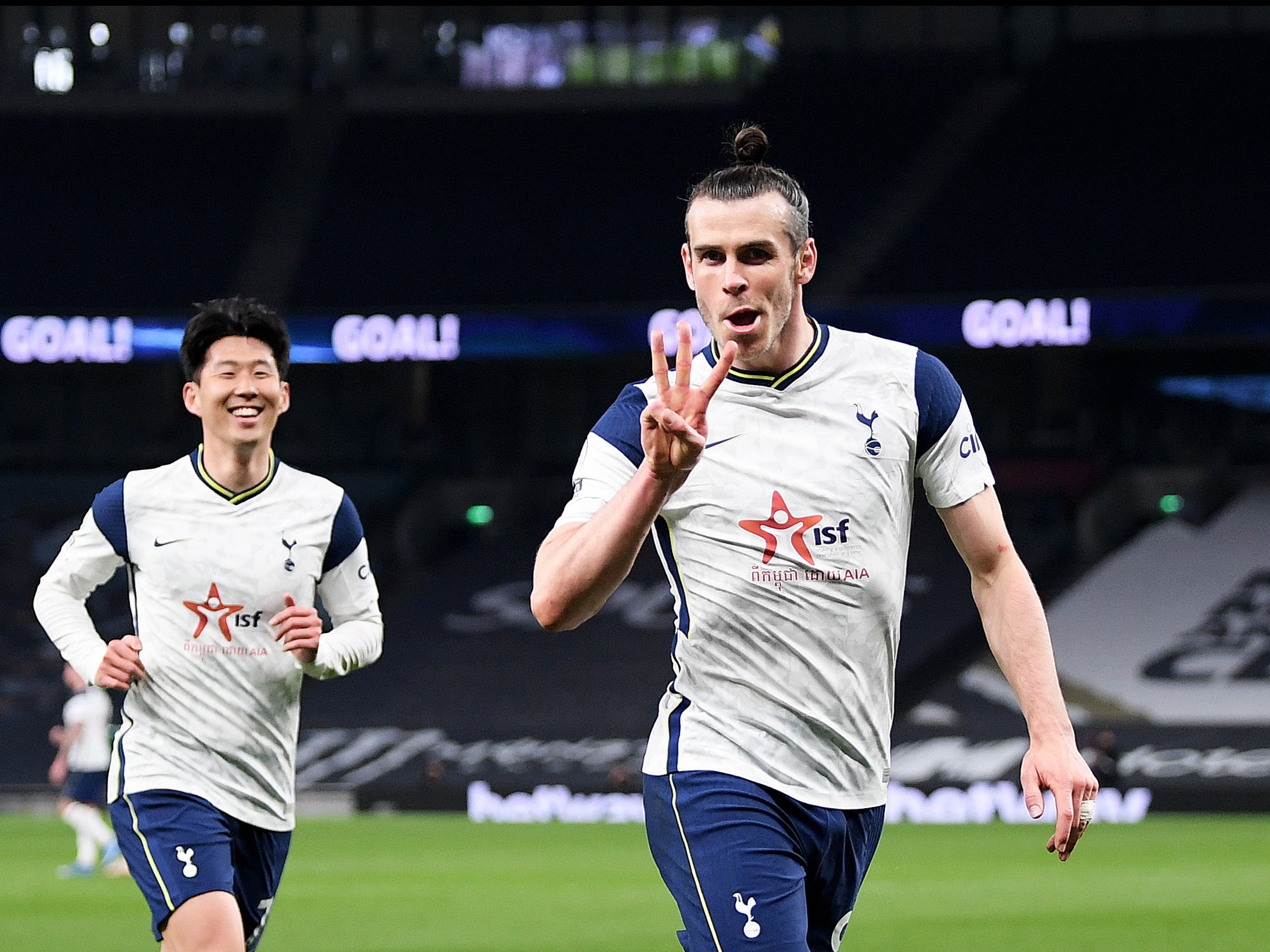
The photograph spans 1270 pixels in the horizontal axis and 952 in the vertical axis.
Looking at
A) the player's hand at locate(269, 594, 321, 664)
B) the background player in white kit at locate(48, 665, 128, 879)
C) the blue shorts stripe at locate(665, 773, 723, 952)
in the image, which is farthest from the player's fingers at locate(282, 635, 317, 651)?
the background player in white kit at locate(48, 665, 128, 879)

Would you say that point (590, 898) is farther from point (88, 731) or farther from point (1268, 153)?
point (1268, 153)

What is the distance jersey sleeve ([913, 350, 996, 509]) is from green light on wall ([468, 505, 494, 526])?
91.3 ft

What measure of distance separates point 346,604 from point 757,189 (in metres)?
2.92

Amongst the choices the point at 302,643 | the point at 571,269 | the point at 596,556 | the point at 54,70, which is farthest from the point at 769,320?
the point at 54,70

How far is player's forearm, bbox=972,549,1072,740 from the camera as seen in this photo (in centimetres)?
447

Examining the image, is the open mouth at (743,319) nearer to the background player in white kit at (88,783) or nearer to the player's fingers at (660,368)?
the player's fingers at (660,368)

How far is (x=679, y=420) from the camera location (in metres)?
3.85

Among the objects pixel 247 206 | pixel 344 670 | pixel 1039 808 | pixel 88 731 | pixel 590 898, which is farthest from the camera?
pixel 247 206

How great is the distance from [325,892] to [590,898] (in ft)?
6.84

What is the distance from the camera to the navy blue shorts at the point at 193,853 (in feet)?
19.9

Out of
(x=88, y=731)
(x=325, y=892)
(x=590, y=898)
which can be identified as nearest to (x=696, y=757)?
(x=590, y=898)

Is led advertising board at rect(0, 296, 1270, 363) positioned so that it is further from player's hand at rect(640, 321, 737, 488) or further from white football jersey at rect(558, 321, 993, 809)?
player's hand at rect(640, 321, 737, 488)

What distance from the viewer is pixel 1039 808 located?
16.1ft

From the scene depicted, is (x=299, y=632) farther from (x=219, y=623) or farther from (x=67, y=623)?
(x=67, y=623)
